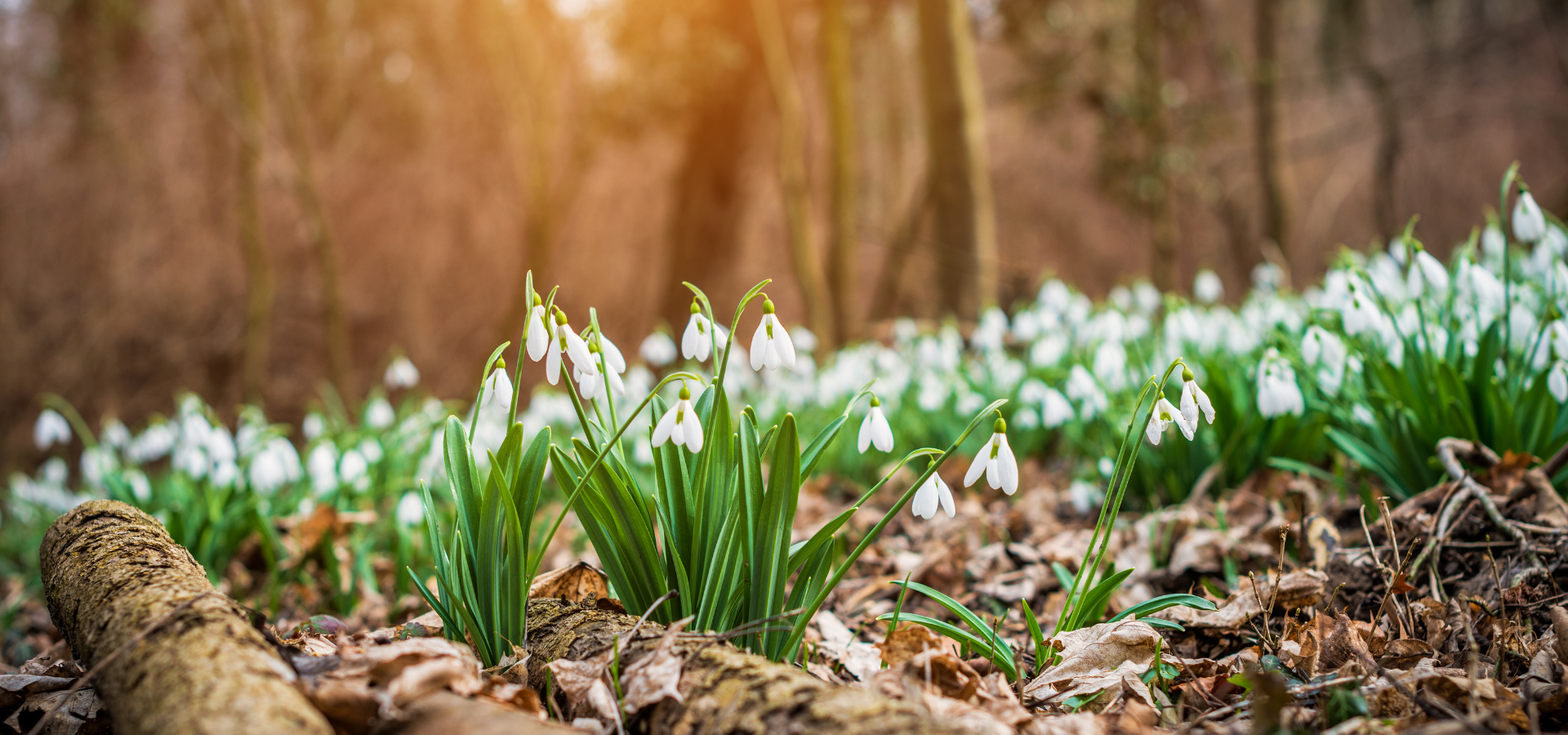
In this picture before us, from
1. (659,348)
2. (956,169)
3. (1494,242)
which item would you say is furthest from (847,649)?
(956,169)

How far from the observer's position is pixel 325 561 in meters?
2.71

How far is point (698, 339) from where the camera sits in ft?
4.76

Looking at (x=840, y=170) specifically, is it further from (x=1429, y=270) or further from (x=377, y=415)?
(x=1429, y=270)

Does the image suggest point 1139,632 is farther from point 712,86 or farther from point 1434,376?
point 712,86

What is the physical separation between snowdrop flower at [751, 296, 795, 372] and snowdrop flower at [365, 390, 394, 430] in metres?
3.16

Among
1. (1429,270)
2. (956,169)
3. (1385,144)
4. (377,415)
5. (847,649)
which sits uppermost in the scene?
(1385,144)

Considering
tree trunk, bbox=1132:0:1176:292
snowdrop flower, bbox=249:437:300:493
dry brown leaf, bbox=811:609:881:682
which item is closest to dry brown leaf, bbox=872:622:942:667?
dry brown leaf, bbox=811:609:881:682

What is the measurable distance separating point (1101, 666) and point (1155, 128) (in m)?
9.56

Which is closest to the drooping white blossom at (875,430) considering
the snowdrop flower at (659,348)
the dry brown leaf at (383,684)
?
the dry brown leaf at (383,684)

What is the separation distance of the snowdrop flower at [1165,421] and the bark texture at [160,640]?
4.18ft

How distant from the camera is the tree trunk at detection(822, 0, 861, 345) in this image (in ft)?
27.5

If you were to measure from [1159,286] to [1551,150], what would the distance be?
28.3 ft

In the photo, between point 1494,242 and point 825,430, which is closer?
point 825,430

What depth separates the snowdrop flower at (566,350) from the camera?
1.33 metres
